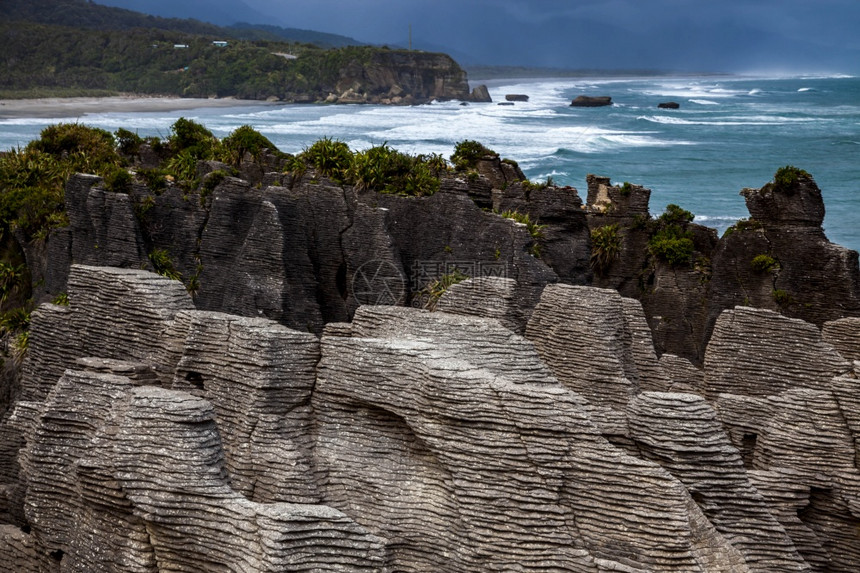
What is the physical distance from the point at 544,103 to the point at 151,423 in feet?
493

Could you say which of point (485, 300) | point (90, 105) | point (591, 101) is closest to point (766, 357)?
point (485, 300)

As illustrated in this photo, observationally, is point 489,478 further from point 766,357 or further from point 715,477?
point 766,357

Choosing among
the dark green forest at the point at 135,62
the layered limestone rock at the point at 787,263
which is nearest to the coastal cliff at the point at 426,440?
the layered limestone rock at the point at 787,263

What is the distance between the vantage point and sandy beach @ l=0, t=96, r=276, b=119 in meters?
88.0

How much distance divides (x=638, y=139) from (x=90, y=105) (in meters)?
62.0

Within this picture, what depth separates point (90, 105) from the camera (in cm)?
10250

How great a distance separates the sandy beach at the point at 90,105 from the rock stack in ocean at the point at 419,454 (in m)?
80.3

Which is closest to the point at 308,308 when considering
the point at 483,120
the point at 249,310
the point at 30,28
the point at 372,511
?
the point at 249,310

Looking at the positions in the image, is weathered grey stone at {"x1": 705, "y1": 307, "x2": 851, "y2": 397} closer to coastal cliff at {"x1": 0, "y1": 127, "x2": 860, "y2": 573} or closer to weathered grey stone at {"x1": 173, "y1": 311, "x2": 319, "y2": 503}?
coastal cliff at {"x1": 0, "y1": 127, "x2": 860, "y2": 573}

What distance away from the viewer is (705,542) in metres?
10.7

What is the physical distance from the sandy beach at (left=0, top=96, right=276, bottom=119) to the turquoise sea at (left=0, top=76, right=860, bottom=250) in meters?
3.85

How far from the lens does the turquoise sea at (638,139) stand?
210 feet

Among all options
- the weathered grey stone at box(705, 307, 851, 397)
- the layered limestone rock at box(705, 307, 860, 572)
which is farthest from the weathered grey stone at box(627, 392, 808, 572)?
the weathered grey stone at box(705, 307, 851, 397)

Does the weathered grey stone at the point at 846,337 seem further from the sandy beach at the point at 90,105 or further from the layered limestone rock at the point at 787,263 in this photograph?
the sandy beach at the point at 90,105
